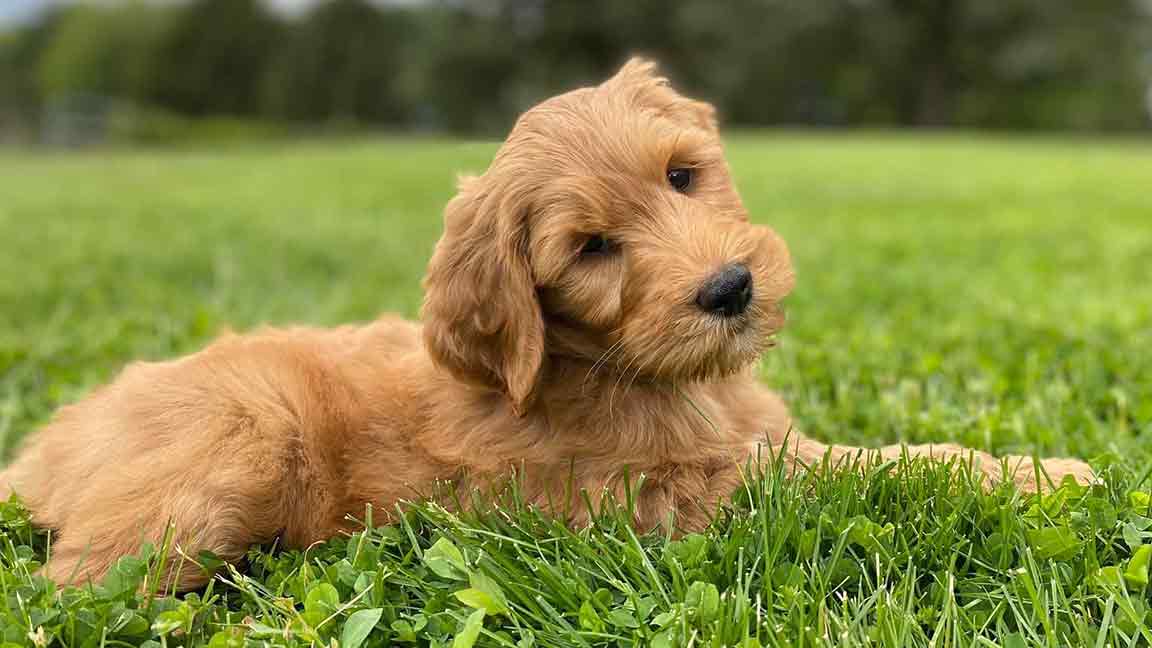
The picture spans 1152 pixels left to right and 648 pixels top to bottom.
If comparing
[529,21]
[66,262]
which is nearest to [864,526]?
[66,262]

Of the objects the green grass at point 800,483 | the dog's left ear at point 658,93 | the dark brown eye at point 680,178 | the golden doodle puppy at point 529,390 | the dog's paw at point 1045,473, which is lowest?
the green grass at point 800,483

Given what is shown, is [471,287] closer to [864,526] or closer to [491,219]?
[491,219]

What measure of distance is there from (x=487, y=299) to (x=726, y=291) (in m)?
0.74

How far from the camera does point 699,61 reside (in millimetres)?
47281

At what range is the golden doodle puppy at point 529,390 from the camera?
2.79m

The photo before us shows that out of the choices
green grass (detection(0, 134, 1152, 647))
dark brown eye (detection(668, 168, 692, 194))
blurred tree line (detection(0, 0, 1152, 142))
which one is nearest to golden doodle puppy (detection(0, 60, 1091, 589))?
dark brown eye (detection(668, 168, 692, 194))

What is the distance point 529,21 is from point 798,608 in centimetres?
4782

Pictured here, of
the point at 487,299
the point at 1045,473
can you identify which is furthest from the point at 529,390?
the point at 1045,473

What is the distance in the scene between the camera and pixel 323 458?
3.08m

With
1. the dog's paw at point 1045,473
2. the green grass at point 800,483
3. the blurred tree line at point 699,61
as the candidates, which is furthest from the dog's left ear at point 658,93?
the blurred tree line at point 699,61

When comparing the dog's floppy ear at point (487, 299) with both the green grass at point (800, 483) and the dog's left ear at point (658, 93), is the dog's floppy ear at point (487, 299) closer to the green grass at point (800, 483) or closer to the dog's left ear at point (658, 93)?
the green grass at point (800, 483)

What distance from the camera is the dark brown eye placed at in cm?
301

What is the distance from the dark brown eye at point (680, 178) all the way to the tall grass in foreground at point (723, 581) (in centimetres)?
89

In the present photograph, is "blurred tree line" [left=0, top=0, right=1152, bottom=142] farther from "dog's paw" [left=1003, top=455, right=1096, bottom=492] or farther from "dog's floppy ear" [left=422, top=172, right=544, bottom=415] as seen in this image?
"dog's paw" [left=1003, top=455, right=1096, bottom=492]
